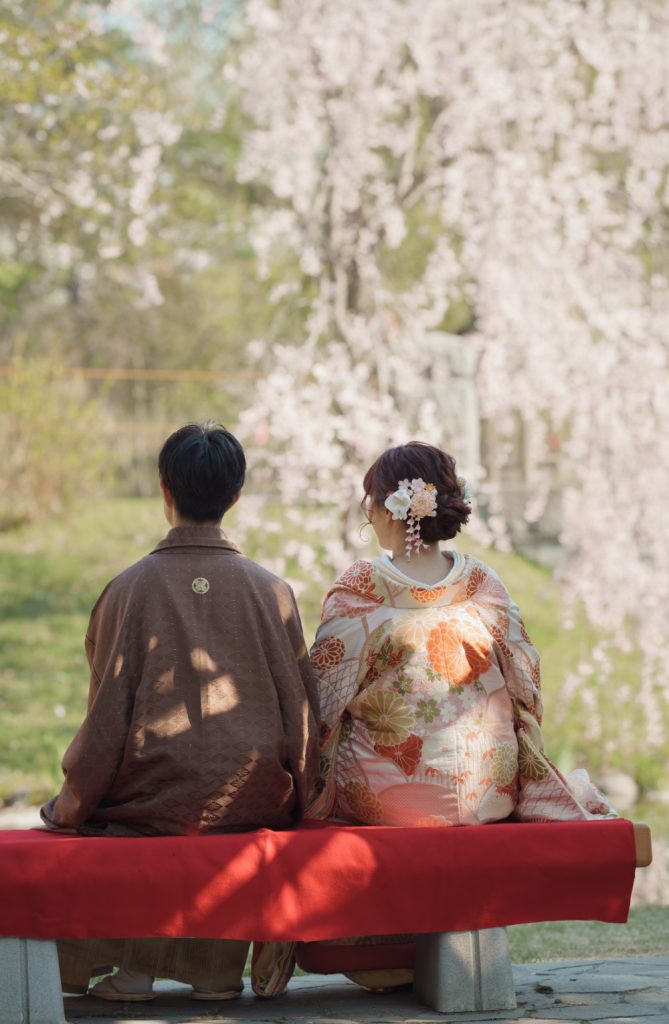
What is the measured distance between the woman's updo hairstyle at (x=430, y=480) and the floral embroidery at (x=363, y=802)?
0.59 m

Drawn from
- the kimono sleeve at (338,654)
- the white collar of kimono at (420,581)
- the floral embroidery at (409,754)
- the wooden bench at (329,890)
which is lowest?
the wooden bench at (329,890)

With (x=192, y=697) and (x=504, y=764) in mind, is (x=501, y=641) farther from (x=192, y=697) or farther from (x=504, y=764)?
(x=192, y=697)

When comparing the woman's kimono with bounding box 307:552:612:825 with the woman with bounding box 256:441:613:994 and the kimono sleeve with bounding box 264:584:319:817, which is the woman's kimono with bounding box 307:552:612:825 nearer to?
the woman with bounding box 256:441:613:994

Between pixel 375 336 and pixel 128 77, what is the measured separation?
2.34 m

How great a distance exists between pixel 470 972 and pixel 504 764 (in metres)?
0.47

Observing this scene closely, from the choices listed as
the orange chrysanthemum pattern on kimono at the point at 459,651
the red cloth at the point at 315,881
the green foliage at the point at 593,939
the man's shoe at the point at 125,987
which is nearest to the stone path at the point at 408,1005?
the man's shoe at the point at 125,987

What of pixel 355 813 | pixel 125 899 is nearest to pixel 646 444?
pixel 355 813

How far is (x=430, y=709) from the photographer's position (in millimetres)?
3092

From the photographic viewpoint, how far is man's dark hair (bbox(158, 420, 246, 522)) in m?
2.97

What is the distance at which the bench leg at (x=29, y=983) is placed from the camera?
269 cm

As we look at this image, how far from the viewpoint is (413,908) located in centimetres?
289

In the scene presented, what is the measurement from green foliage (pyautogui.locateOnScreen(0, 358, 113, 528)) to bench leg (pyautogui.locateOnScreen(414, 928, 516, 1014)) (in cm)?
838

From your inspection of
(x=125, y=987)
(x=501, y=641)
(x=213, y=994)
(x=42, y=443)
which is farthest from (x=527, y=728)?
(x=42, y=443)

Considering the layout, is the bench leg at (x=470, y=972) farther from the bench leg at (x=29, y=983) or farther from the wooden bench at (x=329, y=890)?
the bench leg at (x=29, y=983)
